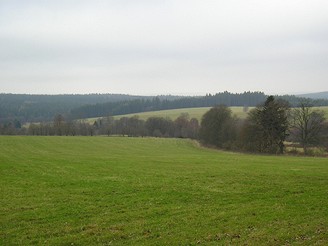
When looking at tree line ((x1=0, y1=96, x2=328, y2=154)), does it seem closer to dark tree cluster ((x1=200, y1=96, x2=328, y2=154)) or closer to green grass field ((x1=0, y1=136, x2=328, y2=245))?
dark tree cluster ((x1=200, y1=96, x2=328, y2=154))

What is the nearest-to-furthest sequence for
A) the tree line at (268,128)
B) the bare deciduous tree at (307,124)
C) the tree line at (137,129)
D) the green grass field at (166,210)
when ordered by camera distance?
1. the green grass field at (166,210)
2. the tree line at (268,128)
3. the bare deciduous tree at (307,124)
4. the tree line at (137,129)

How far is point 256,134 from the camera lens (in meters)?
69.9

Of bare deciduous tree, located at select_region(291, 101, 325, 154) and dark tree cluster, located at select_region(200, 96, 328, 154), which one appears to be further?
bare deciduous tree, located at select_region(291, 101, 325, 154)

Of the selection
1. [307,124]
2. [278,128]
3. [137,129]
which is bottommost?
[137,129]

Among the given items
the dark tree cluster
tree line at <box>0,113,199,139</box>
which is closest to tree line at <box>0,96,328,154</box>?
the dark tree cluster

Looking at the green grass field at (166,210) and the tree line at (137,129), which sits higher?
the green grass field at (166,210)

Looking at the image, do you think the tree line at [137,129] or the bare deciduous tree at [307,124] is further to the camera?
the tree line at [137,129]

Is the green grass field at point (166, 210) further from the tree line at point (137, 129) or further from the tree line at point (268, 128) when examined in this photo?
the tree line at point (137, 129)

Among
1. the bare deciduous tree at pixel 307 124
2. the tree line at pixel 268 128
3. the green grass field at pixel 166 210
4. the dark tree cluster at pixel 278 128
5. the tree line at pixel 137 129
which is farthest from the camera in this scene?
the tree line at pixel 137 129

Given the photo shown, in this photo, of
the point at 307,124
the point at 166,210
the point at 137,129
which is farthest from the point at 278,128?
Result: the point at 137,129

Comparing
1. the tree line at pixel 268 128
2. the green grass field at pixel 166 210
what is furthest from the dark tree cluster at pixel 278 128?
the green grass field at pixel 166 210

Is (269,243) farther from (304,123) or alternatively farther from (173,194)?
(304,123)

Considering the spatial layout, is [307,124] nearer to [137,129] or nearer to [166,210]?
[166,210]

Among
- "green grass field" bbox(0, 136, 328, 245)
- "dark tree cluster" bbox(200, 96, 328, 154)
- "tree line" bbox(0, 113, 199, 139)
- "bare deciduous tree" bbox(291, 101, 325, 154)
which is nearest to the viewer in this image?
"green grass field" bbox(0, 136, 328, 245)
